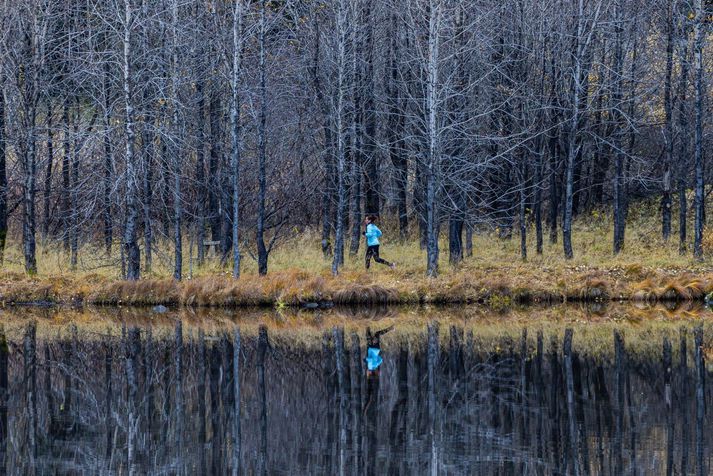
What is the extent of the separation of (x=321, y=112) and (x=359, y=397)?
19.4m

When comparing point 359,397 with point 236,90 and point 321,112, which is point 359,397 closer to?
point 236,90

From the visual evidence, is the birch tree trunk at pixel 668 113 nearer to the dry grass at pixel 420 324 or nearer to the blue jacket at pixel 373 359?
the dry grass at pixel 420 324

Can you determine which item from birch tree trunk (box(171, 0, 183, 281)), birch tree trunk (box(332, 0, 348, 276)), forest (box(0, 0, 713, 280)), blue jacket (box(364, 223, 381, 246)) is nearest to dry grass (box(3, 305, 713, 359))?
birch tree trunk (box(171, 0, 183, 281))

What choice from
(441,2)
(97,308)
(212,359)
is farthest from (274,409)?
(441,2)

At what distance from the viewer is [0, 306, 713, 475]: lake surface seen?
10.7 meters

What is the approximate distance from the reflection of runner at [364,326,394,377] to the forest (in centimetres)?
717

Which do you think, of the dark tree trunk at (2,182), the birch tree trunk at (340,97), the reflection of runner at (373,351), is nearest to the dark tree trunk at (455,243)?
the birch tree trunk at (340,97)

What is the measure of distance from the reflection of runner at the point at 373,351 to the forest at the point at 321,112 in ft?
23.5

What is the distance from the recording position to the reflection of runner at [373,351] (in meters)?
16.0

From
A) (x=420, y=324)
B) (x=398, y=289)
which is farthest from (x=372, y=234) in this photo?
(x=420, y=324)

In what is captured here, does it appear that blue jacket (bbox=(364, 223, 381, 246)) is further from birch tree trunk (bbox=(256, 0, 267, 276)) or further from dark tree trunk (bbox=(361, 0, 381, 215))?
birch tree trunk (bbox=(256, 0, 267, 276))

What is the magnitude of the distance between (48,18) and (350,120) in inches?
357

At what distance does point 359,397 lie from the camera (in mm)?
13984

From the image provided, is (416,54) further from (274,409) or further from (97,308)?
(274,409)
